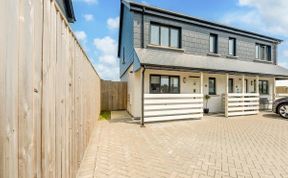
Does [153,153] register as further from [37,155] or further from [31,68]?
[31,68]

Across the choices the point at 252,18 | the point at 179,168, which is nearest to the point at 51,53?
the point at 179,168

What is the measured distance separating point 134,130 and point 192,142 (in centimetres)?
256

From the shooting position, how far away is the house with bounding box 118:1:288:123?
9.55 meters

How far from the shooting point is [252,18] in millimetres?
14883

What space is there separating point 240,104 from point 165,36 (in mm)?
6327

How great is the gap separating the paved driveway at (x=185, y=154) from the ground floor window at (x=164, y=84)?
3.82m

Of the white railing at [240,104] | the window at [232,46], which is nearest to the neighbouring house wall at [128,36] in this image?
the white railing at [240,104]

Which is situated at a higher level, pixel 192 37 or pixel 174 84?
pixel 192 37

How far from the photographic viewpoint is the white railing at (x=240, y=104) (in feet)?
36.7

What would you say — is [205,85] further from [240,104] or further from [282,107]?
[282,107]

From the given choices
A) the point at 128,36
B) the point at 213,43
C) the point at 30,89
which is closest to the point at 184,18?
the point at 213,43

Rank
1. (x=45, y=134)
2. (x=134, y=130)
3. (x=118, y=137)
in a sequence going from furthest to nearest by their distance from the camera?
(x=134, y=130), (x=118, y=137), (x=45, y=134)

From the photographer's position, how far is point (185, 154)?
190 inches

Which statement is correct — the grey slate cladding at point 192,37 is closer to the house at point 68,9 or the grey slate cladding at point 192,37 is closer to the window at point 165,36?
the window at point 165,36
